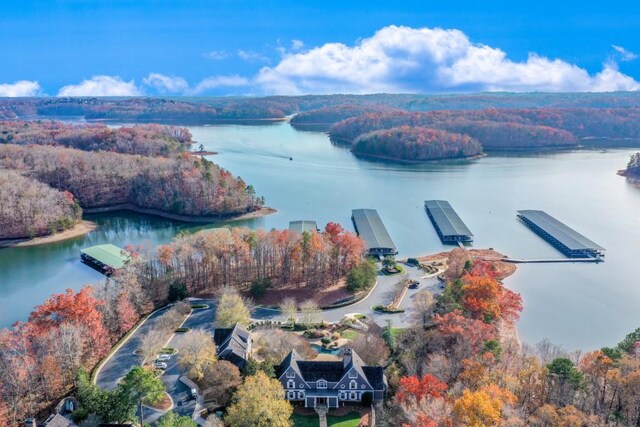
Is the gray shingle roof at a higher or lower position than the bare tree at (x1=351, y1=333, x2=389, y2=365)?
higher

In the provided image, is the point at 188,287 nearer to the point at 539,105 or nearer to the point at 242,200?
the point at 242,200

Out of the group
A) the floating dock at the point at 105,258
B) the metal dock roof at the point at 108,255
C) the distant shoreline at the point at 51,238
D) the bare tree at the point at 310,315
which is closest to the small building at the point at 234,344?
the bare tree at the point at 310,315

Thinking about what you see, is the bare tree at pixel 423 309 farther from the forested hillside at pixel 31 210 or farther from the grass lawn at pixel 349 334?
the forested hillside at pixel 31 210

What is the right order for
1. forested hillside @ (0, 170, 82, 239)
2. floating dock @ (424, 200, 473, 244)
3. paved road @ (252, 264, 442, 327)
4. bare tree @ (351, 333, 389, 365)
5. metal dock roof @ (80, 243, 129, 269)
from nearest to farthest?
bare tree @ (351, 333, 389, 365) < paved road @ (252, 264, 442, 327) < metal dock roof @ (80, 243, 129, 269) < floating dock @ (424, 200, 473, 244) < forested hillside @ (0, 170, 82, 239)

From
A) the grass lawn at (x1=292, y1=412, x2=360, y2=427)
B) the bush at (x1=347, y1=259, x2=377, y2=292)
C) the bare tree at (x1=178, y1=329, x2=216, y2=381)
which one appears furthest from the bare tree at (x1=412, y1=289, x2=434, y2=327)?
the bare tree at (x1=178, y1=329, x2=216, y2=381)

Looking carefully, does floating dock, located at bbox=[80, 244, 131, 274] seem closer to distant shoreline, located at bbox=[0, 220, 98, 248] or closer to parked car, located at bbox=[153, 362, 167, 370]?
distant shoreline, located at bbox=[0, 220, 98, 248]
